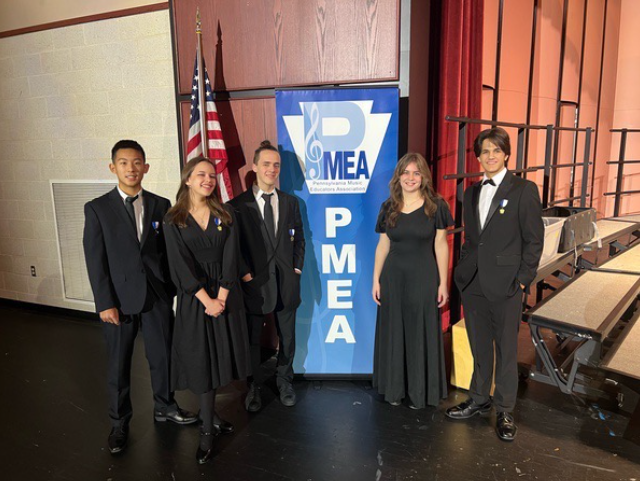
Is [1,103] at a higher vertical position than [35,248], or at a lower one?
higher

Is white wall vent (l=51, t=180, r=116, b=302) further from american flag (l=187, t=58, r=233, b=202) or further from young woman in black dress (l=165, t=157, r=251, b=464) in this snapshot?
young woman in black dress (l=165, t=157, r=251, b=464)

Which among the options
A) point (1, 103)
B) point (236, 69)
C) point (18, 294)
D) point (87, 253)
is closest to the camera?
point (87, 253)

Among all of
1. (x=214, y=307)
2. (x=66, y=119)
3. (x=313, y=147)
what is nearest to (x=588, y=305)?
(x=313, y=147)

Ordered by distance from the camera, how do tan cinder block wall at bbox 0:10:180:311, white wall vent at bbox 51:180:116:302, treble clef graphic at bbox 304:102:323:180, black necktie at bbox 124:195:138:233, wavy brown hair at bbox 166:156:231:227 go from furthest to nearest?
white wall vent at bbox 51:180:116:302
tan cinder block wall at bbox 0:10:180:311
treble clef graphic at bbox 304:102:323:180
black necktie at bbox 124:195:138:233
wavy brown hair at bbox 166:156:231:227

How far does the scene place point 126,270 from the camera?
236 centimetres

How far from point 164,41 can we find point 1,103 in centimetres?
211

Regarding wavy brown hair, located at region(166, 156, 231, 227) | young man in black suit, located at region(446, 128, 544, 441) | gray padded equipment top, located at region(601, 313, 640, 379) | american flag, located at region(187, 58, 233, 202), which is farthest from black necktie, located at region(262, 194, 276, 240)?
gray padded equipment top, located at region(601, 313, 640, 379)

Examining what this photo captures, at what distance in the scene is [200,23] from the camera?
3.45 m

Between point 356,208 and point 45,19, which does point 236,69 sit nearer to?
point 356,208

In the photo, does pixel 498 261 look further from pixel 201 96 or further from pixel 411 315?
pixel 201 96

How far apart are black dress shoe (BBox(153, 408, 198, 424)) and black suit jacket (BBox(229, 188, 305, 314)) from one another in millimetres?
719

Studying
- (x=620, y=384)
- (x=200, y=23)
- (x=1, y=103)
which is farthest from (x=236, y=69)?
(x=620, y=384)

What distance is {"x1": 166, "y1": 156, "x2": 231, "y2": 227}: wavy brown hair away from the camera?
7.39 ft

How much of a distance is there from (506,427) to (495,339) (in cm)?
48
